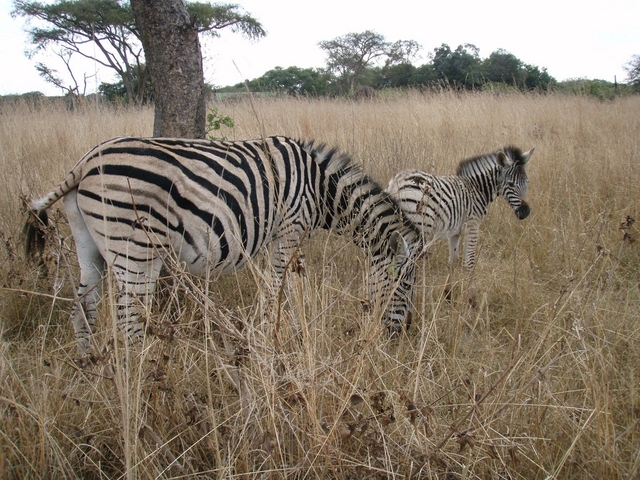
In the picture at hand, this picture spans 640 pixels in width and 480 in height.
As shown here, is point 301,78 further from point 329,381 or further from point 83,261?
point 329,381

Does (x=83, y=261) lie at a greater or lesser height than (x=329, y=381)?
greater

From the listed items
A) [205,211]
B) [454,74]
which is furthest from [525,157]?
[454,74]

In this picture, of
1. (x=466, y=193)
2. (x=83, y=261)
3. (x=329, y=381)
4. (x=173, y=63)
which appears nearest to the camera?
(x=329, y=381)

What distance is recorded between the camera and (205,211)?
2.79m

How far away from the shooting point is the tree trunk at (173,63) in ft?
12.6

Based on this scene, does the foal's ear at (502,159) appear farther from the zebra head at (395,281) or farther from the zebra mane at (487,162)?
the zebra head at (395,281)

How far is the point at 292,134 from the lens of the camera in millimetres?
7465

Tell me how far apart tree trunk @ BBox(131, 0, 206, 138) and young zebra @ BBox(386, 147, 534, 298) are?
6.04 ft

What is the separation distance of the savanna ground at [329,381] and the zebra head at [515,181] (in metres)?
0.34

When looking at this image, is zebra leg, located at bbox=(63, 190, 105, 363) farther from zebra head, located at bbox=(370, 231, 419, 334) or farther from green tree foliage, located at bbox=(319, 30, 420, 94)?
green tree foliage, located at bbox=(319, 30, 420, 94)

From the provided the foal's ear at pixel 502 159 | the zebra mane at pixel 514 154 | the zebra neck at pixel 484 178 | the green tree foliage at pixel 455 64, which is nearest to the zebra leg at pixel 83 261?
the zebra neck at pixel 484 178

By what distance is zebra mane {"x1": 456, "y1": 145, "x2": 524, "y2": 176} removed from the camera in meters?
5.42

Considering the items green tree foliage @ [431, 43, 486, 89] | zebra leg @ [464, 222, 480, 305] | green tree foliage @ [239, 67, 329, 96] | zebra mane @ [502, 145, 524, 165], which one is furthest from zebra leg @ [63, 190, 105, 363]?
green tree foliage @ [239, 67, 329, 96]

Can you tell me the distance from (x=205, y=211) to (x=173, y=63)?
1762mm
